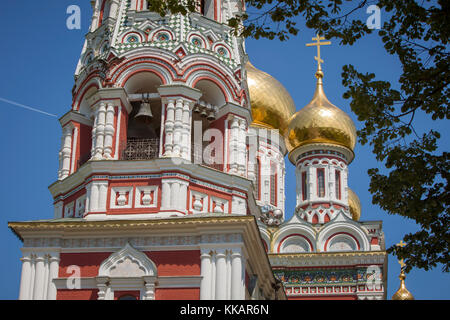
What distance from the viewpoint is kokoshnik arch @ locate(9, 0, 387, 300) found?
39.6 ft

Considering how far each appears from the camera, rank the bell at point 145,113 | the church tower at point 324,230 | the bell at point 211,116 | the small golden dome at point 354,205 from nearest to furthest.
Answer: the bell at point 145,113, the bell at point 211,116, the church tower at point 324,230, the small golden dome at point 354,205

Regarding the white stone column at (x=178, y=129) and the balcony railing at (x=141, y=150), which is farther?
the balcony railing at (x=141, y=150)

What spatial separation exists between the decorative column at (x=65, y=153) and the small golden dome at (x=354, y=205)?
13504 mm

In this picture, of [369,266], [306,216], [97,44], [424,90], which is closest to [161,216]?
[97,44]

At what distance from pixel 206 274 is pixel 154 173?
1.98 metres

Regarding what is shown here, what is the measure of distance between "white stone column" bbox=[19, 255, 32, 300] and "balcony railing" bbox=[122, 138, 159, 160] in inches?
88.0

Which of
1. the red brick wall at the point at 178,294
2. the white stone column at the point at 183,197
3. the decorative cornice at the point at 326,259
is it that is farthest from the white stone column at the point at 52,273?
the decorative cornice at the point at 326,259

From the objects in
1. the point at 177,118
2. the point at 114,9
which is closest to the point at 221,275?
the point at 177,118

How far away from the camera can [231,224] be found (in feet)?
39.3

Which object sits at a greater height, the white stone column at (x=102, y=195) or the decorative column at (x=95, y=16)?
the decorative column at (x=95, y=16)

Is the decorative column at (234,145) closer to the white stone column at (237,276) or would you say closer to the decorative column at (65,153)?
the white stone column at (237,276)

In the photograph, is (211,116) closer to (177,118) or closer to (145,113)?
(177,118)

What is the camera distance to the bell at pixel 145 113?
1355cm

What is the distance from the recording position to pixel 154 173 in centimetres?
1295
